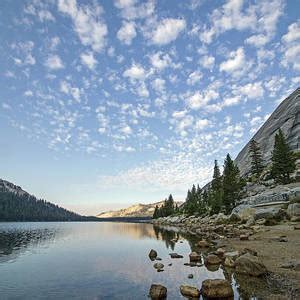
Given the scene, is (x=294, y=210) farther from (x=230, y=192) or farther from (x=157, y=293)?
(x=157, y=293)

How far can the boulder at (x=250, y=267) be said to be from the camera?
19438mm

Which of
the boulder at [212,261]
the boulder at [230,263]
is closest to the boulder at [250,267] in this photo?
the boulder at [230,263]

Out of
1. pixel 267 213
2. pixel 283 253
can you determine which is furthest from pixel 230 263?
pixel 267 213

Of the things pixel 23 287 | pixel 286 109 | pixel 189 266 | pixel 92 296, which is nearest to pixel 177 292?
pixel 92 296

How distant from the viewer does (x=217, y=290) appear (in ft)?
53.9

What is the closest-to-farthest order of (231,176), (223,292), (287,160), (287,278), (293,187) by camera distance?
(223,292) → (287,278) → (293,187) → (287,160) → (231,176)

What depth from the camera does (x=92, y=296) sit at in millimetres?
17844

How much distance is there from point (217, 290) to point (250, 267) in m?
4.93

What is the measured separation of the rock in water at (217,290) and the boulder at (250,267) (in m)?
4.01

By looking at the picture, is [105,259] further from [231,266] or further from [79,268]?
[231,266]

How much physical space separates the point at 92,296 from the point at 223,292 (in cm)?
819

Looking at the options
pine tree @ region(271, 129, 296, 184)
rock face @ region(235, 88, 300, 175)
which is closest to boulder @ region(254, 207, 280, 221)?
pine tree @ region(271, 129, 296, 184)

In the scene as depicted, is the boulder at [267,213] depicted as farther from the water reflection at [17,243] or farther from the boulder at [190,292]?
the water reflection at [17,243]

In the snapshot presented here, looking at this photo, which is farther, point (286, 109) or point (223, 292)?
point (286, 109)
